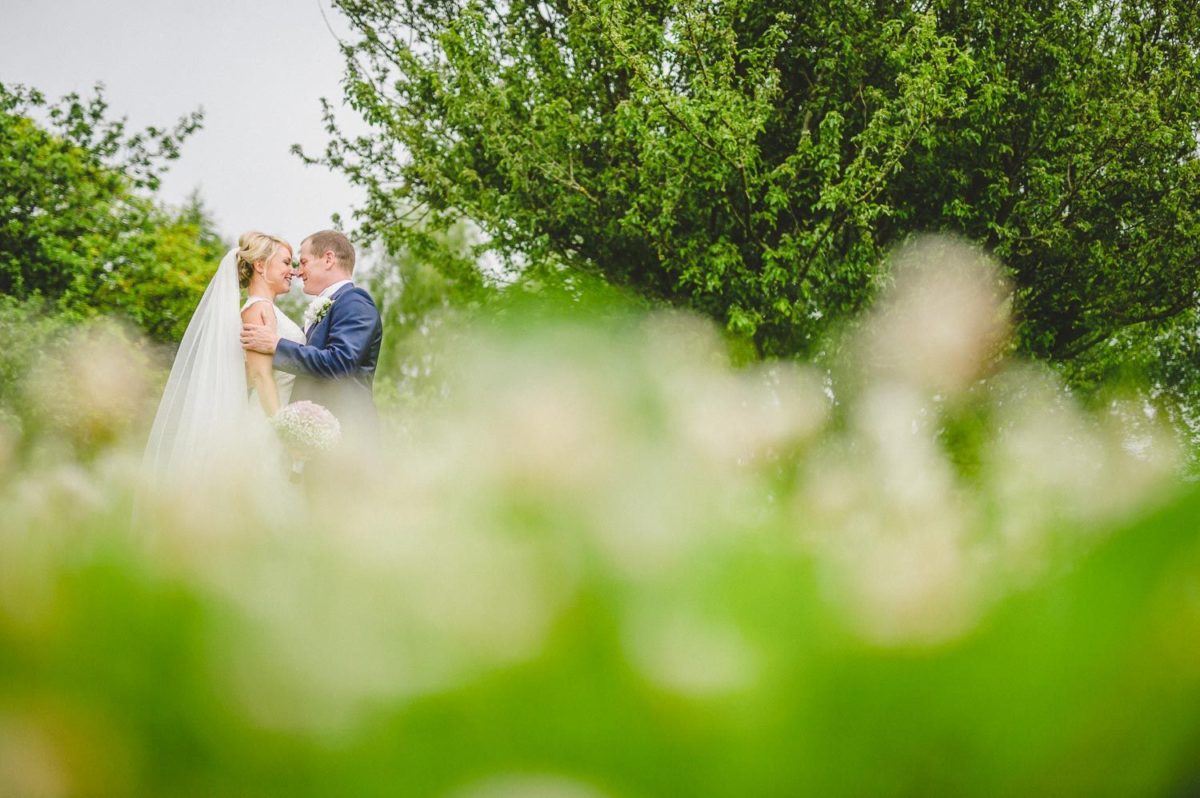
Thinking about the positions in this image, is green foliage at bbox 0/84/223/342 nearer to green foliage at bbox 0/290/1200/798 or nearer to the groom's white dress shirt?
the groom's white dress shirt

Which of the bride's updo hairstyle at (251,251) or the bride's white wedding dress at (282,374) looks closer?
the bride's white wedding dress at (282,374)

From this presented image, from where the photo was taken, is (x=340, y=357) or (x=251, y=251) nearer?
(x=340, y=357)

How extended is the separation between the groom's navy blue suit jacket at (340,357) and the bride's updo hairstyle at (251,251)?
0.55 meters

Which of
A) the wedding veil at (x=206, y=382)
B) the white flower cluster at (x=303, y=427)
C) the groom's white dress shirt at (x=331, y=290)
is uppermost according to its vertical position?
the groom's white dress shirt at (x=331, y=290)

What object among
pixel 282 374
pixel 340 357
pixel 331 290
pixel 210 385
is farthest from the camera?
pixel 331 290

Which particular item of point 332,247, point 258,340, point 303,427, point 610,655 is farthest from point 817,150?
point 610,655

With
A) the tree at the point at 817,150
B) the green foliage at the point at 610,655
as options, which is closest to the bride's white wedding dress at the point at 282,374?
the green foliage at the point at 610,655

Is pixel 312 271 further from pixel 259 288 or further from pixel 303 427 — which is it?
pixel 303 427

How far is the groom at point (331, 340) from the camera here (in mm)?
4520

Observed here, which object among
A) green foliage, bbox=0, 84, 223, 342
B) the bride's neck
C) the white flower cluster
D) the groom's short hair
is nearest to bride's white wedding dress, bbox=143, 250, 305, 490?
the bride's neck

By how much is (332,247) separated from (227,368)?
0.99 metres

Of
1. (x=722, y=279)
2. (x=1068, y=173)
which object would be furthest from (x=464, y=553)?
(x=1068, y=173)

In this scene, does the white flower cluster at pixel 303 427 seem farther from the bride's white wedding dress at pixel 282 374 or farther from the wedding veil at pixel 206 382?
the bride's white wedding dress at pixel 282 374

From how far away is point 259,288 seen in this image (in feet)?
17.1
